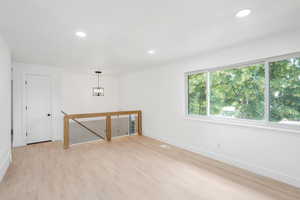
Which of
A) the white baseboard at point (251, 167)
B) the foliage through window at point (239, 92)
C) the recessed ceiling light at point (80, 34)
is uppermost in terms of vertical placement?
the recessed ceiling light at point (80, 34)

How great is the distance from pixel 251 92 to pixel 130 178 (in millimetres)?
2794

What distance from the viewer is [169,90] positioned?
437 centimetres

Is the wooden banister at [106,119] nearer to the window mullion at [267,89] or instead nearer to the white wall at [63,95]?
the white wall at [63,95]

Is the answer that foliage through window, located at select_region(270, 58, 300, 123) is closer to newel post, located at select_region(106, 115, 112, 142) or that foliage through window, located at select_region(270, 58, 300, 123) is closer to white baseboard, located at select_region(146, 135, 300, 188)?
white baseboard, located at select_region(146, 135, 300, 188)

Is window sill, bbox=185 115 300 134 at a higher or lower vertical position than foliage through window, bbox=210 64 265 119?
lower

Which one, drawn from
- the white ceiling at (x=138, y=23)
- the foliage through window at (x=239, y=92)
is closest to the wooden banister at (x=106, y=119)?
the white ceiling at (x=138, y=23)

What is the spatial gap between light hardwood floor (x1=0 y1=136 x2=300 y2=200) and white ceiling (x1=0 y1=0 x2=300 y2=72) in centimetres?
242

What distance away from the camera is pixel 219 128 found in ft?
10.6

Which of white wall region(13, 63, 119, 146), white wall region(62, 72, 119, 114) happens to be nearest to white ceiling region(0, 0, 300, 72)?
white wall region(13, 63, 119, 146)

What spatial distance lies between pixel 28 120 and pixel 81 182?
128 inches

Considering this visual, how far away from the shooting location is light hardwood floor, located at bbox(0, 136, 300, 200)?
210cm

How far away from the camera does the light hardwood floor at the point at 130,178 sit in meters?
2.10

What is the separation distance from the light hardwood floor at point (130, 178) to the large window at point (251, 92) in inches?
44.2

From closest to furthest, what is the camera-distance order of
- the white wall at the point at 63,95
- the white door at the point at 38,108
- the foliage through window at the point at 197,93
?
the foliage through window at the point at 197,93
the white wall at the point at 63,95
the white door at the point at 38,108
